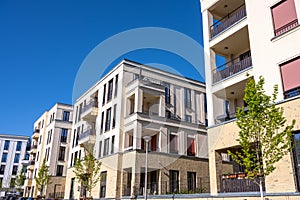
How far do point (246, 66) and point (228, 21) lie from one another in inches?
132

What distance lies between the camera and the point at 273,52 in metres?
13.7

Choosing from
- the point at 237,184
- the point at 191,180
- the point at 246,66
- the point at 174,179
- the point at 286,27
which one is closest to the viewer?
the point at 286,27

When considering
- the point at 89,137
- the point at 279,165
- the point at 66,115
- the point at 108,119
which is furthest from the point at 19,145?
the point at 279,165

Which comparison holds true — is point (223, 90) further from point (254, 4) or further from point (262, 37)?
point (254, 4)

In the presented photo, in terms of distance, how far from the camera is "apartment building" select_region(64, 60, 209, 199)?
82.5ft

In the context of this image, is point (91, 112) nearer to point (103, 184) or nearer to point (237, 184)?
point (103, 184)

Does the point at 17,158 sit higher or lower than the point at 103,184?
higher

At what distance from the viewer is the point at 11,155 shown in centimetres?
8000

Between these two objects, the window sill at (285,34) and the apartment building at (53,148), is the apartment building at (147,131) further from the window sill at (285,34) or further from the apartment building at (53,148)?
the window sill at (285,34)

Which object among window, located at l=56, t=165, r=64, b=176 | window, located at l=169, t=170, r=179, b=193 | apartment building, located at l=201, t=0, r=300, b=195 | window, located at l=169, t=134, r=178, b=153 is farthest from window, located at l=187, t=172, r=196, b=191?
window, located at l=56, t=165, r=64, b=176

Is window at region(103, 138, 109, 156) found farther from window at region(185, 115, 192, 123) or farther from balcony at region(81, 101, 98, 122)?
window at region(185, 115, 192, 123)

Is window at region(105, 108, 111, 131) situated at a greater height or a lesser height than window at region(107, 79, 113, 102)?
lesser

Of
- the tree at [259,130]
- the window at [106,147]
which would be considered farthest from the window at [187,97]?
the tree at [259,130]

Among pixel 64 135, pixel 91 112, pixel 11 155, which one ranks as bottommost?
pixel 11 155
